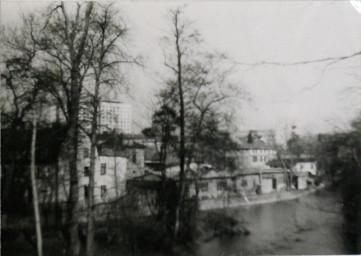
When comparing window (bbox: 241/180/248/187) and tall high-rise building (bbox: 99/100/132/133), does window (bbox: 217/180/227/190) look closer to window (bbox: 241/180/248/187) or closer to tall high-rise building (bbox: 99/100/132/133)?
window (bbox: 241/180/248/187)

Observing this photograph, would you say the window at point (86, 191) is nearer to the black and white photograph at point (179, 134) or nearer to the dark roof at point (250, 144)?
Result: the black and white photograph at point (179, 134)

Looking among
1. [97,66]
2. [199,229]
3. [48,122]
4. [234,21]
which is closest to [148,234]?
[199,229]

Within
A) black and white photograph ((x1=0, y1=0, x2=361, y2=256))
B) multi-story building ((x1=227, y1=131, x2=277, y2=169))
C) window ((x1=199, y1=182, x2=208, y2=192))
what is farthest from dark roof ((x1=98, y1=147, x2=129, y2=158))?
multi-story building ((x1=227, y1=131, x2=277, y2=169))

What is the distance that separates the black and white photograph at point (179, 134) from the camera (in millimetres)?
1521

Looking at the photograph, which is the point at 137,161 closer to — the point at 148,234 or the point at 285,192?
the point at 148,234

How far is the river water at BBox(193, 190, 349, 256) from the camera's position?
1656 mm

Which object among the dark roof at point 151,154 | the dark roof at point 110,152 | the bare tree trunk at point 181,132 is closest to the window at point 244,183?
the bare tree trunk at point 181,132

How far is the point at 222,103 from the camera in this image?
169cm

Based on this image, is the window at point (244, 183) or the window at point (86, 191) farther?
the window at point (244, 183)

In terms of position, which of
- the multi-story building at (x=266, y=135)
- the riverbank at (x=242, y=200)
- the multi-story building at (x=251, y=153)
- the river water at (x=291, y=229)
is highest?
the multi-story building at (x=266, y=135)

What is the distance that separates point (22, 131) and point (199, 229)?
0.92 m

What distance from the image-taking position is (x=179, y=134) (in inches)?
64.4

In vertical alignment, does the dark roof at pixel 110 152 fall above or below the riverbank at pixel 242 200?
above

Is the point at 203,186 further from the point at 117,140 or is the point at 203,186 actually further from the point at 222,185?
the point at 117,140
